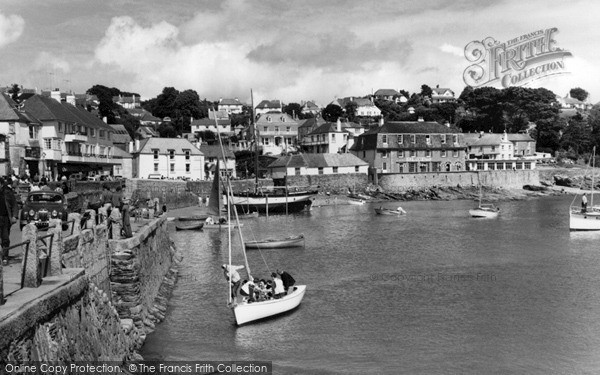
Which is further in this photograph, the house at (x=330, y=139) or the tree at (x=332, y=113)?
the tree at (x=332, y=113)

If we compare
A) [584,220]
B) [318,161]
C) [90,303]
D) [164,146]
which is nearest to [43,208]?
[90,303]

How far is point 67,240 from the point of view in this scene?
54.4 ft

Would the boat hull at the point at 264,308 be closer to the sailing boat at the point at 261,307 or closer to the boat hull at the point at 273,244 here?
the sailing boat at the point at 261,307

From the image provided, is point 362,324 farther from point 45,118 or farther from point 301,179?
point 301,179

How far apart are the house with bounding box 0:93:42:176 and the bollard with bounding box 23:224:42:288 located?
156 ft

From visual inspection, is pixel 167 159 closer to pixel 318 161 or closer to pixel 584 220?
pixel 318 161

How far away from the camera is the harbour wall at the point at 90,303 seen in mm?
10875

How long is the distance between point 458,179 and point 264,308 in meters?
93.0

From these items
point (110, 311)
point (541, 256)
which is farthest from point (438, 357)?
point (541, 256)

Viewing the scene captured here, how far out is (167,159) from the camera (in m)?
96.1

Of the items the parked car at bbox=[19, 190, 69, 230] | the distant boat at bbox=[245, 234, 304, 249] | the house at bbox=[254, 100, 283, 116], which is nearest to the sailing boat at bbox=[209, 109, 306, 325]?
the parked car at bbox=[19, 190, 69, 230]

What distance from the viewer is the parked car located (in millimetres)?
28734

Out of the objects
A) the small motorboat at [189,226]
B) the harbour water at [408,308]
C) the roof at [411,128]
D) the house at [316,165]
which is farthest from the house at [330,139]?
the harbour water at [408,308]

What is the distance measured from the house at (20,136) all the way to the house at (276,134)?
74.2 metres
